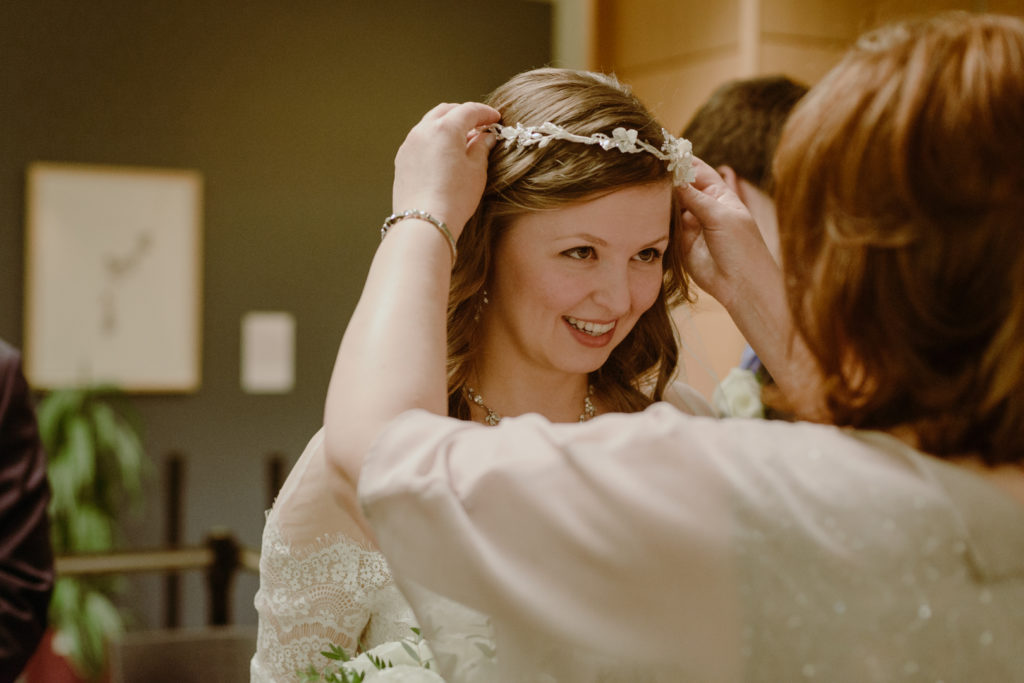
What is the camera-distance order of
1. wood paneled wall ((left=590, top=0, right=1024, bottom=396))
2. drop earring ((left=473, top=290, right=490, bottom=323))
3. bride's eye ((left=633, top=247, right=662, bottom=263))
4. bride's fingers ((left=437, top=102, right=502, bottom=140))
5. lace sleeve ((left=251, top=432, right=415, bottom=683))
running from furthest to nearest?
wood paneled wall ((left=590, top=0, right=1024, bottom=396))
drop earring ((left=473, top=290, right=490, bottom=323))
bride's eye ((left=633, top=247, right=662, bottom=263))
lace sleeve ((left=251, top=432, right=415, bottom=683))
bride's fingers ((left=437, top=102, right=502, bottom=140))

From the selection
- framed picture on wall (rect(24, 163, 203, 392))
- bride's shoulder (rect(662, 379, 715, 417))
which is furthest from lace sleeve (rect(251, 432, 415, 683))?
framed picture on wall (rect(24, 163, 203, 392))

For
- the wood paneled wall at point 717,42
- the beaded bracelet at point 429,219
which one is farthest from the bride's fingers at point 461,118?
the wood paneled wall at point 717,42

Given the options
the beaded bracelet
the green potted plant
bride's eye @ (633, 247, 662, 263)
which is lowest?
the green potted plant

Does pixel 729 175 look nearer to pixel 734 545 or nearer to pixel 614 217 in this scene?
pixel 614 217

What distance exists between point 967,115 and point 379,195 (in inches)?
178

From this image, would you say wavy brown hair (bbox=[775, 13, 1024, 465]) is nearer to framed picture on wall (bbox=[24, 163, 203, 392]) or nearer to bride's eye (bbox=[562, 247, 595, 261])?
bride's eye (bbox=[562, 247, 595, 261])

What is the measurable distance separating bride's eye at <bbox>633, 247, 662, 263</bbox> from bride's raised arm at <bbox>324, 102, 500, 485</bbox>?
53 cm

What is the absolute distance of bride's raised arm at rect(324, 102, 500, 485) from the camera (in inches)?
34.4


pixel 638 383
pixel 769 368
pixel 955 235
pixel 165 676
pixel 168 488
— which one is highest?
pixel 955 235

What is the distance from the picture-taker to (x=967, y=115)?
770 millimetres

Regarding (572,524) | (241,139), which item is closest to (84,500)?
(241,139)

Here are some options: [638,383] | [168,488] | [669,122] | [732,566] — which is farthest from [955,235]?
[168,488]

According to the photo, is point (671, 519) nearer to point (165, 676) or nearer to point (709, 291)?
point (709, 291)

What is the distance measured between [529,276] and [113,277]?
3633 millimetres
